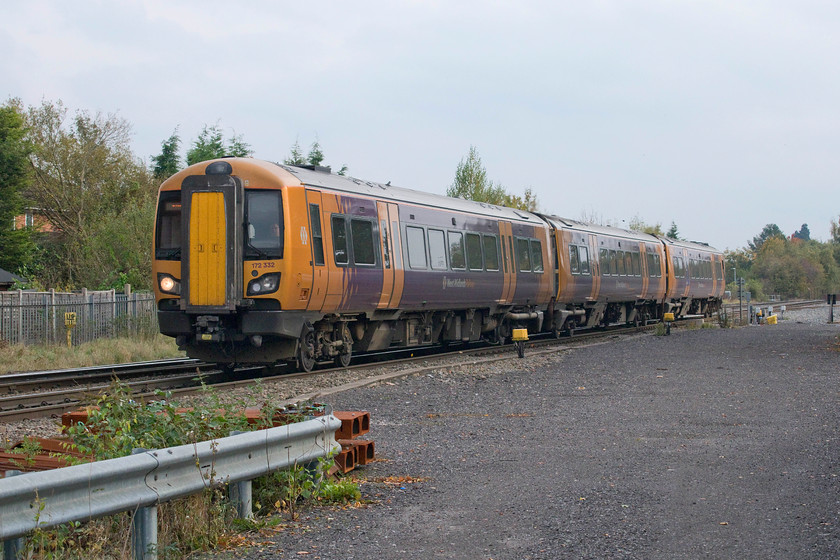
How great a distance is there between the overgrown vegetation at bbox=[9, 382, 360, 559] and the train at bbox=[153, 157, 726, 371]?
24.3 ft

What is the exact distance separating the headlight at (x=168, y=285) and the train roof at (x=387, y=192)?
2.46m

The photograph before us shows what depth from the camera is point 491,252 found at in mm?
20766

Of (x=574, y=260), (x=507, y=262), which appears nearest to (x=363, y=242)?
(x=507, y=262)

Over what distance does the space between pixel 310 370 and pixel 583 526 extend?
9756mm

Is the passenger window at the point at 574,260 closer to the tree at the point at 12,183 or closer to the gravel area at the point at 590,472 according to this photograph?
the gravel area at the point at 590,472

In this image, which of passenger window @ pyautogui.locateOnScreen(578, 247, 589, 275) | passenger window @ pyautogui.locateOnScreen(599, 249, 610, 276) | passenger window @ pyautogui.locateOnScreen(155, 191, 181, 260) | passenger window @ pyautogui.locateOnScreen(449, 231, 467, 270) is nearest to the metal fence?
passenger window @ pyautogui.locateOnScreen(155, 191, 181, 260)

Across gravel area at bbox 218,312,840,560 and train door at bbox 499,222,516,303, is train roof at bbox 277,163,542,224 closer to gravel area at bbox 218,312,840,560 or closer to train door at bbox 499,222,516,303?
train door at bbox 499,222,516,303

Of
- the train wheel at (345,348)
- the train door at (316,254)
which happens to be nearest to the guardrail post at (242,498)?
the train door at (316,254)

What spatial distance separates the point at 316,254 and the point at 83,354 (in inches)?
278

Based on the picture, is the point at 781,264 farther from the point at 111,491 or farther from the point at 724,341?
the point at 111,491

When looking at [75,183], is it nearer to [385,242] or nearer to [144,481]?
[385,242]

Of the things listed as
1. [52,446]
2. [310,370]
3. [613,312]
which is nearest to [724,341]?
[613,312]

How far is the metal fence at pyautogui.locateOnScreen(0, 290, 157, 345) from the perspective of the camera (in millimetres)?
21531

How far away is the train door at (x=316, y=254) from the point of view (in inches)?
552
